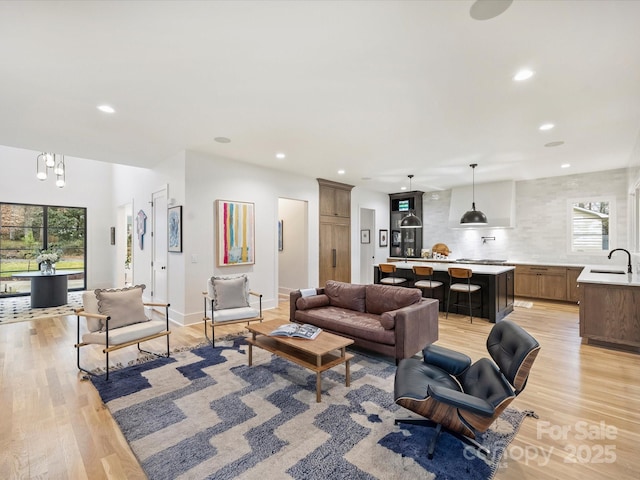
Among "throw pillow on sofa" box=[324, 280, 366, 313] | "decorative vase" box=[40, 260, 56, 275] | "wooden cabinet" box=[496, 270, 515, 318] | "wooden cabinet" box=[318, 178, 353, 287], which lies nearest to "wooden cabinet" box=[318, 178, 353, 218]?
"wooden cabinet" box=[318, 178, 353, 287]

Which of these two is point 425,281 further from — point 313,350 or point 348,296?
point 313,350

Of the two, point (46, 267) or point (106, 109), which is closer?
point (106, 109)

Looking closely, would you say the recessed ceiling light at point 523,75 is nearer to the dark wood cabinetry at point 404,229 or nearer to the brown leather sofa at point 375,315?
the brown leather sofa at point 375,315

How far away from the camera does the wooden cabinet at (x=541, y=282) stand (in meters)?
6.56

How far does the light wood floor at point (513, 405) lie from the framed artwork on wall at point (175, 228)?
63.4 inches

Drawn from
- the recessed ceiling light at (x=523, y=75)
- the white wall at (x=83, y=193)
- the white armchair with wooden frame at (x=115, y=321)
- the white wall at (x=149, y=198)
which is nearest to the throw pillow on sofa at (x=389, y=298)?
the recessed ceiling light at (x=523, y=75)

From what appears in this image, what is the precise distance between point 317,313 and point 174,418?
2.12 metres

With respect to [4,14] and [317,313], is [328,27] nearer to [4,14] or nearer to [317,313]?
[4,14]

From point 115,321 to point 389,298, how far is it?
328 cm

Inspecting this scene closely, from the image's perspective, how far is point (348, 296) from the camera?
14.4ft

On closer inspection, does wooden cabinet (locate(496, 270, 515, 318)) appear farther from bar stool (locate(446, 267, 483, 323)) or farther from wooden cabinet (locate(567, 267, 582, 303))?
wooden cabinet (locate(567, 267, 582, 303))

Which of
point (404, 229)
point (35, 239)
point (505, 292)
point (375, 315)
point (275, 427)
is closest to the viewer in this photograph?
point (275, 427)

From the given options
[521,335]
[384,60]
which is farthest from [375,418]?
[384,60]

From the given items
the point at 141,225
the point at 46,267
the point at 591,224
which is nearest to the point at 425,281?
the point at 591,224
